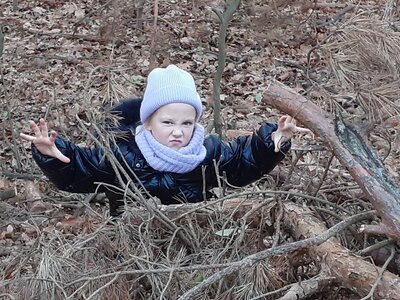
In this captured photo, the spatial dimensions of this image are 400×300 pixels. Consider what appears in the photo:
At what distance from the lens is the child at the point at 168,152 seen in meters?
3.37

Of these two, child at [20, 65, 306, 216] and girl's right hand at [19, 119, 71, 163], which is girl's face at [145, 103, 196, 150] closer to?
child at [20, 65, 306, 216]

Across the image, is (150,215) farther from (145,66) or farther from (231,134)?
(145,66)

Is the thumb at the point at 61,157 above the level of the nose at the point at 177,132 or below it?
below

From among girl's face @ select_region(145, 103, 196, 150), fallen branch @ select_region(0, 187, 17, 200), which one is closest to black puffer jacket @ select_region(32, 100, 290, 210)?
girl's face @ select_region(145, 103, 196, 150)

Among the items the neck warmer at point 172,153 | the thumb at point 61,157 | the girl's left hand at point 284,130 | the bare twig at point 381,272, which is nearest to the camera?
the bare twig at point 381,272

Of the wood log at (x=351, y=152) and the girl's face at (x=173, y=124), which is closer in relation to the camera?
the wood log at (x=351, y=152)

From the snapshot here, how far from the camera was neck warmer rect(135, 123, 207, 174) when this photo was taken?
3393 millimetres

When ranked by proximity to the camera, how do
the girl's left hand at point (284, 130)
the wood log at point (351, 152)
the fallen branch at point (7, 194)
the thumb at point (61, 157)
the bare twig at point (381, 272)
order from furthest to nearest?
the fallen branch at point (7, 194)
the thumb at point (61, 157)
the girl's left hand at point (284, 130)
the wood log at point (351, 152)
the bare twig at point (381, 272)

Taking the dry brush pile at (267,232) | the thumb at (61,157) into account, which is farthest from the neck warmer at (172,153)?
the thumb at (61,157)

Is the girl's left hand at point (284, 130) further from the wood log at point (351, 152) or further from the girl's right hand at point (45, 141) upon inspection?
the girl's right hand at point (45, 141)

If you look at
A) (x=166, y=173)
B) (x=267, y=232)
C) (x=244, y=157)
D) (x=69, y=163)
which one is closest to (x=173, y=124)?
(x=166, y=173)

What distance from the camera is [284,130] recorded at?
126 inches

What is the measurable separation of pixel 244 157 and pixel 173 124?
0.39 metres

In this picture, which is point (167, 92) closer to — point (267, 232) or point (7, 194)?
point (267, 232)
